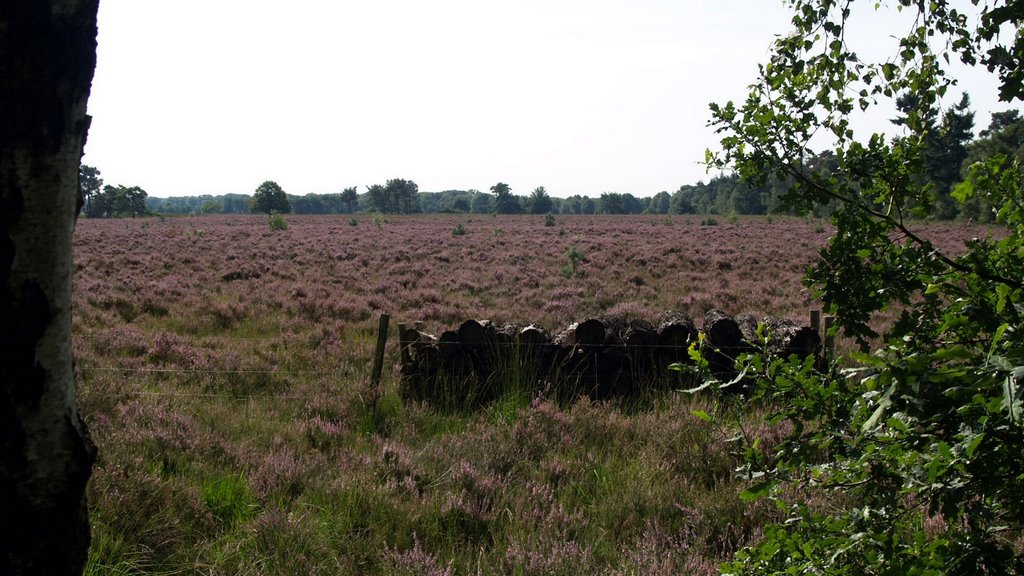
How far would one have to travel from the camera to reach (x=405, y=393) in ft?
22.7

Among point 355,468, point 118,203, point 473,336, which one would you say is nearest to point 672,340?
point 473,336

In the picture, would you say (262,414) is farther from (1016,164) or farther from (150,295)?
(150,295)

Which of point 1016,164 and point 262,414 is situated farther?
point 262,414

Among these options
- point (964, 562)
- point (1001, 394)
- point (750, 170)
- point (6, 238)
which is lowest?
point (964, 562)

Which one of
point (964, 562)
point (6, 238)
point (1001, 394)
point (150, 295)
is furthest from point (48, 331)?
point (150, 295)

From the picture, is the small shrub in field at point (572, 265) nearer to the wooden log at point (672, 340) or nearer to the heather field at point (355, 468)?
the heather field at point (355, 468)

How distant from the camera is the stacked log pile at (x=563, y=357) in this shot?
6.87m

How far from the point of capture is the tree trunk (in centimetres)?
153

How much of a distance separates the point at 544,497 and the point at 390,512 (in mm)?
1038

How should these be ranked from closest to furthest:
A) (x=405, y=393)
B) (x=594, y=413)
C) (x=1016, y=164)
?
(x=1016, y=164) < (x=594, y=413) < (x=405, y=393)

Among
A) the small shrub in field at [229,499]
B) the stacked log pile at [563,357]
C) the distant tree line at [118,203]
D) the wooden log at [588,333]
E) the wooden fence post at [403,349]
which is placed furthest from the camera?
the distant tree line at [118,203]

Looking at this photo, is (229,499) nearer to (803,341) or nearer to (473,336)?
(473,336)

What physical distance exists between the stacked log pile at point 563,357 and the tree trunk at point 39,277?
515 centimetres

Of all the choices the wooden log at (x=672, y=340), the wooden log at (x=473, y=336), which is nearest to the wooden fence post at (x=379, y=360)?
the wooden log at (x=473, y=336)
